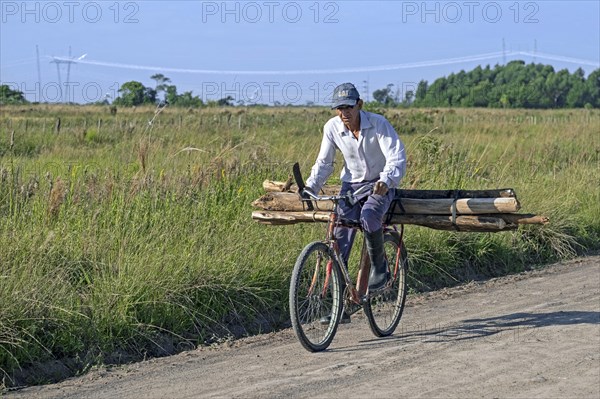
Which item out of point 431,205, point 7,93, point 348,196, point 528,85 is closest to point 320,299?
point 348,196

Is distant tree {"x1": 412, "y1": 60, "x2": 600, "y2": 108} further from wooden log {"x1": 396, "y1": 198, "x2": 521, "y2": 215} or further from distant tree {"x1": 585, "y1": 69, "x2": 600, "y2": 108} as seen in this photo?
wooden log {"x1": 396, "y1": 198, "x2": 521, "y2": 215}

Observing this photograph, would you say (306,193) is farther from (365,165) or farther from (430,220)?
(430,220)

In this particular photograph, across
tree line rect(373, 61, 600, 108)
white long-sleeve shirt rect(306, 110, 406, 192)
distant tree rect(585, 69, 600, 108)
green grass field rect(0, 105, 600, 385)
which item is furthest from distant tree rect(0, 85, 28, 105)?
distant tree rect(585, 69, 600, 108)

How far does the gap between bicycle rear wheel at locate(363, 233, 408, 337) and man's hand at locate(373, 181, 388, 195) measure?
865mm

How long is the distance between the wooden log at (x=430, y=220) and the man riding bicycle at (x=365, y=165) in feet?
1.05

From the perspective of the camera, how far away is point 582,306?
9.28 m

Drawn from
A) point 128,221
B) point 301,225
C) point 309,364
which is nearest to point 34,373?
point 309,364

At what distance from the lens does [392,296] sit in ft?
28.0

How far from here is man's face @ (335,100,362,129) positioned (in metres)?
7.61

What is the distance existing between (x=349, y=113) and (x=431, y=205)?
1199 millimetres

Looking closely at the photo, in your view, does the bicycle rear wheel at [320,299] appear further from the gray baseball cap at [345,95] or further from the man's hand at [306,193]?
the gray baseball cap at [345,95]

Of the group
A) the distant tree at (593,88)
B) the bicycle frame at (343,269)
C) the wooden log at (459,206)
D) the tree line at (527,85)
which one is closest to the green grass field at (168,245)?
the bicycle frame at (343,269)

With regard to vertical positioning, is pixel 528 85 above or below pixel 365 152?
above

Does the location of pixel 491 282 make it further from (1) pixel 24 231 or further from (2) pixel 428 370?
(1) pixel 24 231
